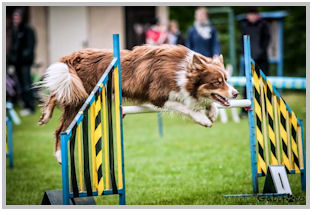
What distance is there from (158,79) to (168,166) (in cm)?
246

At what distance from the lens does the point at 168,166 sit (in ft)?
20.8

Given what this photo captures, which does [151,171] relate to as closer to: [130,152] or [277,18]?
[130,152]

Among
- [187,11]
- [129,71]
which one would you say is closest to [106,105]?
[129,71]

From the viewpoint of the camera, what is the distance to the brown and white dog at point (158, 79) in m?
4.03

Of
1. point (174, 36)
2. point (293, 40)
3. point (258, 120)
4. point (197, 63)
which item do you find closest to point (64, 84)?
point (197, 63)

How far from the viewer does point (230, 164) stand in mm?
6141

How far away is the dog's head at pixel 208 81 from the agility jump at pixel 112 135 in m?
0.15

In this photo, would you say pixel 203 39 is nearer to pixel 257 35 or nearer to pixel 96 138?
pixel 257 35

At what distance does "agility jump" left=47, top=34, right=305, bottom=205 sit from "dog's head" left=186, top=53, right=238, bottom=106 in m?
0.15

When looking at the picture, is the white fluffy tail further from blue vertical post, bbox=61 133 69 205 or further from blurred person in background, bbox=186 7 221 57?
blurred person in background, bbox=186 7 221 57

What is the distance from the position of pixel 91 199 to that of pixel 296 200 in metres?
1.69

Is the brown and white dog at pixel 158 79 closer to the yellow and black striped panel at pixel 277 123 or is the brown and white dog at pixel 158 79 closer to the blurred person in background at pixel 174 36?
the yellow and black striped panel at pixel 277 123

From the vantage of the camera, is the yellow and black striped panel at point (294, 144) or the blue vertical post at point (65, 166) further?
the yellow and black striped panel at point (294, 144)

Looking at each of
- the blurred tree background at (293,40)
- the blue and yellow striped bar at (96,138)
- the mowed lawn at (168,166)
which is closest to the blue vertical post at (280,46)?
the blurred tree background at (293,40)
